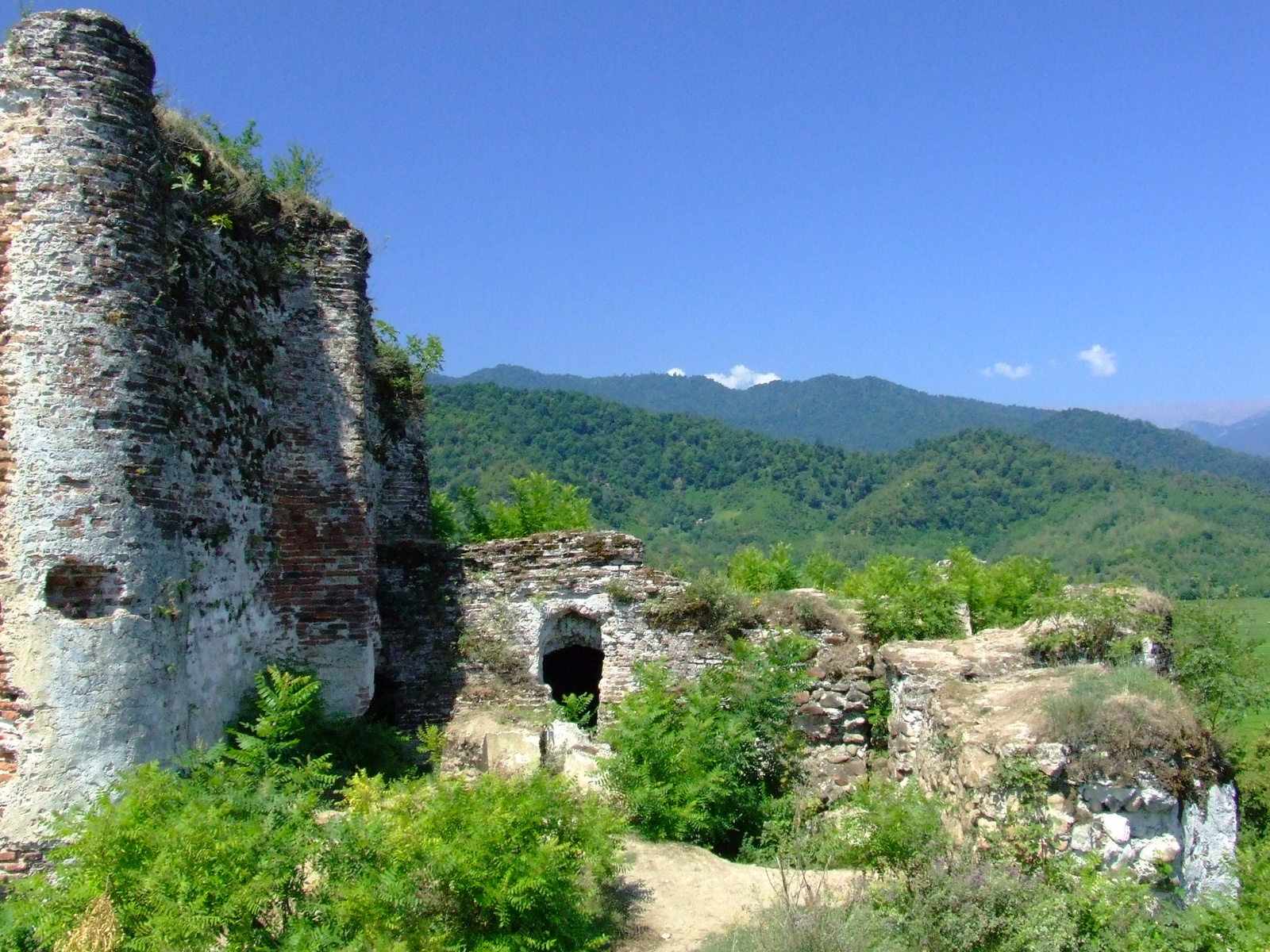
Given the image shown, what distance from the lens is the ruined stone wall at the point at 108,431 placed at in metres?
7.23

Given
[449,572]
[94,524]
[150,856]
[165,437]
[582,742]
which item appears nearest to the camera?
[150,856]

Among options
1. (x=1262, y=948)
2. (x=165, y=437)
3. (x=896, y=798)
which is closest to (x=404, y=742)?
(x=165, y=437)

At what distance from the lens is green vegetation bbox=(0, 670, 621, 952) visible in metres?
5.52

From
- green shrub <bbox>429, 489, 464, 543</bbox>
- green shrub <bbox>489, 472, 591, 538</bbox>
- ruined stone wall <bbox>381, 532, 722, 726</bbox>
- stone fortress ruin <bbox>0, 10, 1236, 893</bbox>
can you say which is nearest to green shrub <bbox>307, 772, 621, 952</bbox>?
stone fortress ruin <bbox>0, 10, 1236, 893</bbox>

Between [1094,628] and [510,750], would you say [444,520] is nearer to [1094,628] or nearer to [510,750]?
[510,750]

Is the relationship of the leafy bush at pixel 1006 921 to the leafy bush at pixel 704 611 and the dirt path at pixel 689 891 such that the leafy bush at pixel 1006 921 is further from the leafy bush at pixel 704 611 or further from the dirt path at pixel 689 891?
the leafy bush at pixel 704 611

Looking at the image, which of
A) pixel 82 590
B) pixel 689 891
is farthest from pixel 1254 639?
pixel 82 590

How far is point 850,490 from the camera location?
261 ft

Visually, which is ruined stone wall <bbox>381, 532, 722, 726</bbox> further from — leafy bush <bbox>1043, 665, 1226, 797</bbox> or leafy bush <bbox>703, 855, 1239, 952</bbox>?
leafy bush <bbox>703, 855, 1239, 952</bbox>

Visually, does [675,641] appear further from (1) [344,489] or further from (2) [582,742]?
(1) [344,489]

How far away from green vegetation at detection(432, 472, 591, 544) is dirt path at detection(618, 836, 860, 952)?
9.31m

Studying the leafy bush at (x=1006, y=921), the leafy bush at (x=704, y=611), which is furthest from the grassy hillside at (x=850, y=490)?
the leafy bush at (x=1006, y=921)

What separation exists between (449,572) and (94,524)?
5.31 meters

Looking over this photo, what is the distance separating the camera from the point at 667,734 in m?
9.66
